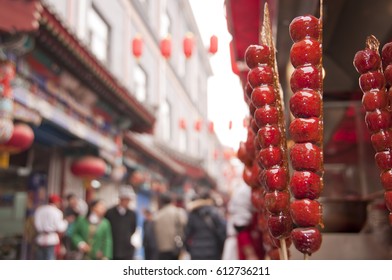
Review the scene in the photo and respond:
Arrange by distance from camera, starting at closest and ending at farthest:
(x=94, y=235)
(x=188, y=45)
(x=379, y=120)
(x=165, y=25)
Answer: (x=379, y=120), (x=94, y=235), (x=188, y=45), (x=165, y=25)

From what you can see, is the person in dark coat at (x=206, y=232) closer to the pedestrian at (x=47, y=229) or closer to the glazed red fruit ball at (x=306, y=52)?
the pedestrian at (x=47, y=229)

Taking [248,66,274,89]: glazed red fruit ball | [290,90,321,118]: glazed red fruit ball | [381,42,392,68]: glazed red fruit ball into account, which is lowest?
[290,90,321,118]: glazed red fruit ball

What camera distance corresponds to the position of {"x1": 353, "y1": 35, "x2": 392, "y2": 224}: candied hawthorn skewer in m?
1.78

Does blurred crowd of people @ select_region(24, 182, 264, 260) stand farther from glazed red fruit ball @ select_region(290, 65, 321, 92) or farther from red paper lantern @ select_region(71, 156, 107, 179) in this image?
glazed red fruit ball @ select_region(290, 65, 321, 92)

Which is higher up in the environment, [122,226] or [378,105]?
[378,105]

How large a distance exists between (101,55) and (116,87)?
10.2 feet

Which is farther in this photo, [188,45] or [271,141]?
[188,45]

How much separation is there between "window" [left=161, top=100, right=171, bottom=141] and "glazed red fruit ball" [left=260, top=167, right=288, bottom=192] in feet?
53.0

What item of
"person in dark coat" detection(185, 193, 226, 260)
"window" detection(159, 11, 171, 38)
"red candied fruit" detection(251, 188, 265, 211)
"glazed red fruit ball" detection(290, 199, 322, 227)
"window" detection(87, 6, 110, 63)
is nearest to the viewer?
"glazed red fruit ball" detection(290, 199, 322, 227)

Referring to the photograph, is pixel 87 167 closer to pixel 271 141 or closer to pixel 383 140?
pixel 271 141

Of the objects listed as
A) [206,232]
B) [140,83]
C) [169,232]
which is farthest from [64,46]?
[140,83]

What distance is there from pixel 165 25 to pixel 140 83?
10.9ft

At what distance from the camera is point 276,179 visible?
1.86m

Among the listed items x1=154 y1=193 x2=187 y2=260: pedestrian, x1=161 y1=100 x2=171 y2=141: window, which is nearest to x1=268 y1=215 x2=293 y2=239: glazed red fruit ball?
x1=154 y1=193 x2=187 y2=260: pedestrian
